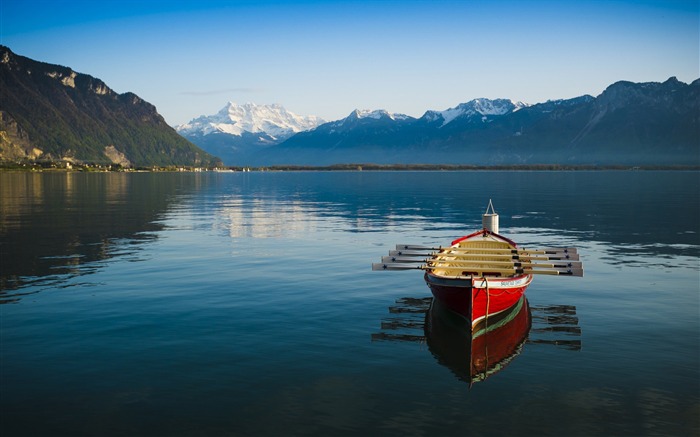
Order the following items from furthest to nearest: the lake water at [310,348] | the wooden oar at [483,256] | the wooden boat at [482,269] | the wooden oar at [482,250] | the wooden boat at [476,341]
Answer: the wooden oar at [482,250]
the wooden oar at [483,256]
the wooden boat at [482,269]
the wooden boat at [476,341]
the lake water at [310,348]

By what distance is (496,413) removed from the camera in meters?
18.2

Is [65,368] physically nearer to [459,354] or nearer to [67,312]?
[67,312]

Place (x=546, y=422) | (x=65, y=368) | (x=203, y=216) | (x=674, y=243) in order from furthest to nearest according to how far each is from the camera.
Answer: (x=203, y=216) → (x=674, y=243) → (x=65, y=368) → (x=546, y=422)

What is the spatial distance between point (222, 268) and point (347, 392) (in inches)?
925

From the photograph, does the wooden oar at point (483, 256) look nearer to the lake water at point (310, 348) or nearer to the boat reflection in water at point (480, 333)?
the lake water at point (310, 348)

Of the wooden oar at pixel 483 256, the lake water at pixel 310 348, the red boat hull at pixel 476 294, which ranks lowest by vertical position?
the lake water at pixel 310 348

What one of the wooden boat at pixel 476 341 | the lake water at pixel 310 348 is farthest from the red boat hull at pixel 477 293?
the lake water at pixel 310 348

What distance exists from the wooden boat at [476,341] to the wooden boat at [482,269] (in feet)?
2.25

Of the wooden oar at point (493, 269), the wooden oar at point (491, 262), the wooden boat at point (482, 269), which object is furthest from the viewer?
the wooden oar at point (491, 262)

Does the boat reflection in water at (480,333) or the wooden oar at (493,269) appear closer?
the boat reflection in water at (480,333)

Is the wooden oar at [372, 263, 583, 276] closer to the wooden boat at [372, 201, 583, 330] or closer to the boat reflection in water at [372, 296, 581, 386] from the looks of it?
the wooden boat at [372, 201, 583, 330]

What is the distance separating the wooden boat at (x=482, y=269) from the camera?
2469 centimetres

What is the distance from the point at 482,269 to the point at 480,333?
544cm

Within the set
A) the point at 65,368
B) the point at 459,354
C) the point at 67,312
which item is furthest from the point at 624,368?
the point at 67,312
